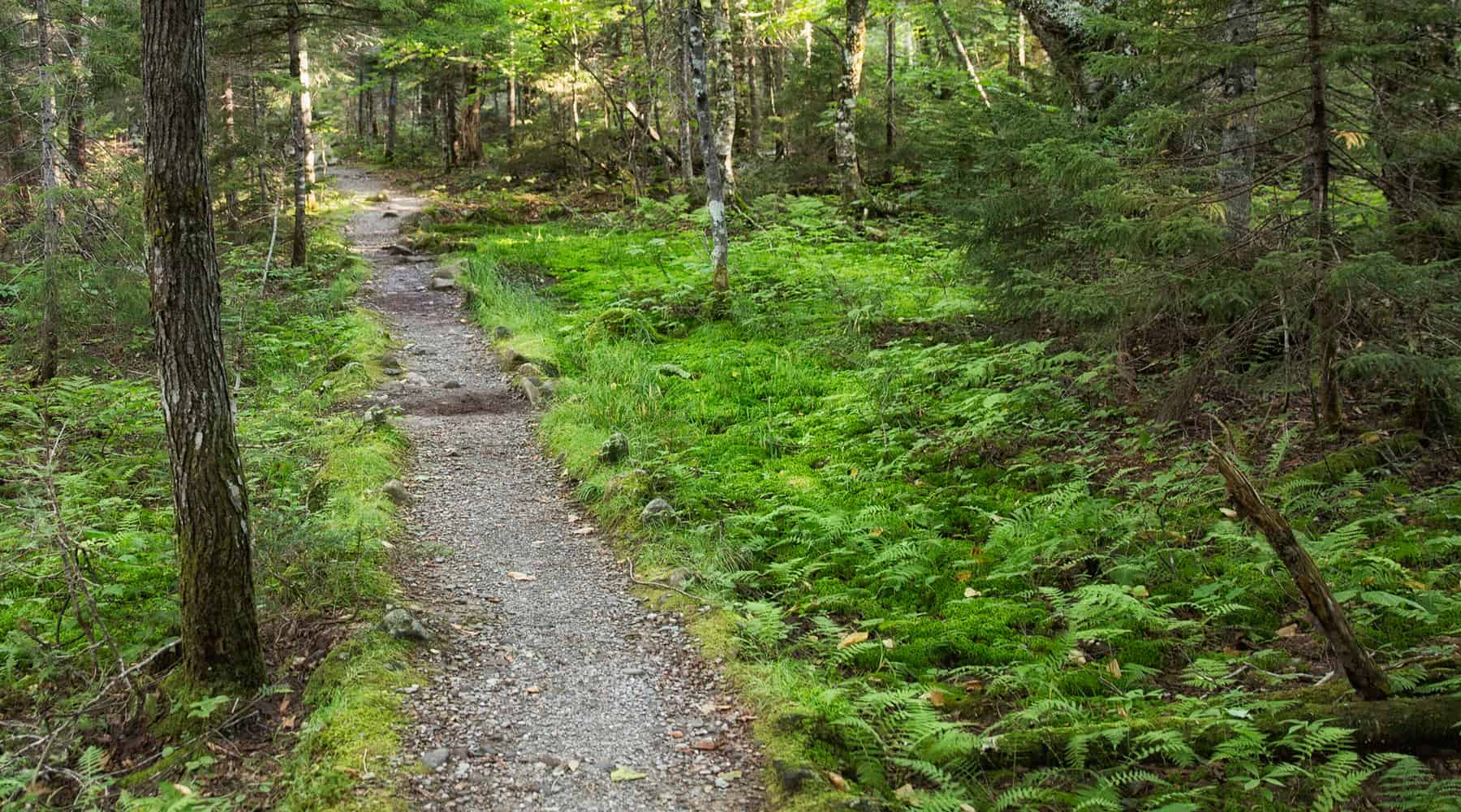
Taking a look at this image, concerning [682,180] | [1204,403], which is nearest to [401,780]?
[1204,403]

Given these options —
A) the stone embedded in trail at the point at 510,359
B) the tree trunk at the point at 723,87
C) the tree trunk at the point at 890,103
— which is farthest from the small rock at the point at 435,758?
the tree trunk at the point at 890,103

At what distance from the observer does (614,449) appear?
824cm

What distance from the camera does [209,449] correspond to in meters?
4.55

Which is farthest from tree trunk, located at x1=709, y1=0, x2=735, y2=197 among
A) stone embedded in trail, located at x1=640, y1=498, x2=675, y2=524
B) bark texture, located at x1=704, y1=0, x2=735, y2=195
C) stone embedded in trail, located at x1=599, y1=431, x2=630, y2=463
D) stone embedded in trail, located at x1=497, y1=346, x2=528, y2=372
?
stone embedded in trail, located at x1=640, y1=498, x2=675, y2=524

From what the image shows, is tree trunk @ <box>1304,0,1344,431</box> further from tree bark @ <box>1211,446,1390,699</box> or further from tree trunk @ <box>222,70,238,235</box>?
tree trunk @ <box>222,70,238,235</box>

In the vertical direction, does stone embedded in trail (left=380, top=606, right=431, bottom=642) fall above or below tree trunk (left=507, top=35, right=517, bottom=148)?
below

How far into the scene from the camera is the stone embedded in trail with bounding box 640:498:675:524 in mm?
7031

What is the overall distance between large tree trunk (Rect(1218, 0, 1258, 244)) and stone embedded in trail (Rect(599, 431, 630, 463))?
5250 mm

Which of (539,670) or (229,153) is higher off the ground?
(229,153)

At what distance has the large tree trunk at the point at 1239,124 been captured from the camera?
6207mm

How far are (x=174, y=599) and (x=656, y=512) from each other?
332cm

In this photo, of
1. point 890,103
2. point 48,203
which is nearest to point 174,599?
point 48,203

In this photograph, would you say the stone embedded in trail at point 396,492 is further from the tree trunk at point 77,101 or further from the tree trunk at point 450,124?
the tree trunk at point 450,124

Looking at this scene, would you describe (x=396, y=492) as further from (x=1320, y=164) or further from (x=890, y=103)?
(x=890, y=103)
